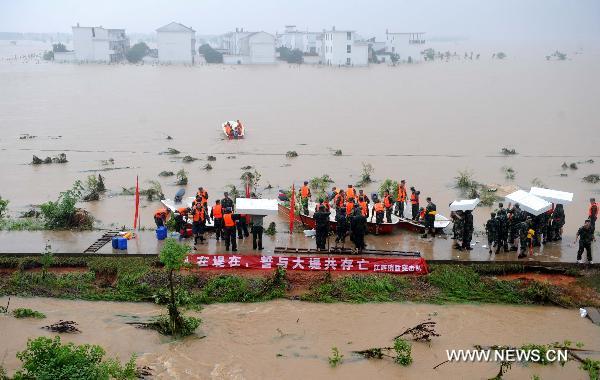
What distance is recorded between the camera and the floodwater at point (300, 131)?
2428 centimetres

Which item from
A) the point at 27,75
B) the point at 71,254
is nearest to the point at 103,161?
the point at 71,254

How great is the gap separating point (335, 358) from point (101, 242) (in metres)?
6.97

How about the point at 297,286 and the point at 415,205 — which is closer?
the point at 297,286

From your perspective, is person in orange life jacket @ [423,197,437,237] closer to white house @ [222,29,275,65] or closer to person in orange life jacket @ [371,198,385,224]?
person in orange life jacket @ [371,198,385,224]

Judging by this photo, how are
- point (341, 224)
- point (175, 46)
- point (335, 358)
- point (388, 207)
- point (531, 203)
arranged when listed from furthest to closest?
1. point (175, 46)
2. point (388, 207)
3. point (341, 224)
4. point (531, 203)
5. point (335, 358)

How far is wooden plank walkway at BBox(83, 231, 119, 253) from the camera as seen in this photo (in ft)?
47.1

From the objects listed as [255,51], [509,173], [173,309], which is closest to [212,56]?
[255,51]

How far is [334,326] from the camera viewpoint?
11.6m

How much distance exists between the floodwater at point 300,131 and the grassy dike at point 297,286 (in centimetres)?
111

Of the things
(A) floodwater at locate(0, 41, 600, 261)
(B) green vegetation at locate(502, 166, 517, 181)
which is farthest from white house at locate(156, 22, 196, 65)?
(B) green vegetation at locate(502, 166, 517, 181)

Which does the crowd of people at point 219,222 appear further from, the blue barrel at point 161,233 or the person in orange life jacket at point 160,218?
the blue barrel at point 161,233

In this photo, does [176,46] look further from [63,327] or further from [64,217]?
[63,327]

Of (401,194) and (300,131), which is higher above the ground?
(300,131)

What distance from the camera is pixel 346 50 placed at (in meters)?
78.2
